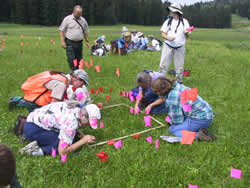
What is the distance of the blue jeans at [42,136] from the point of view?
11.9ft

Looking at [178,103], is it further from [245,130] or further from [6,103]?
[6,103]

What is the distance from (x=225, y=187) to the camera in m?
2.97

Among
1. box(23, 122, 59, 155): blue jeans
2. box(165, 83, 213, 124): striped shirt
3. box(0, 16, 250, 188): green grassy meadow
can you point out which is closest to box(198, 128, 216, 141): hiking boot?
box(0, 16, 250, 188): green grassy meadow

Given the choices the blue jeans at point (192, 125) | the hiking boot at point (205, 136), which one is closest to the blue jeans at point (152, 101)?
the blue jeans at point (192, 125)

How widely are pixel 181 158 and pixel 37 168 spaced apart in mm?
2140

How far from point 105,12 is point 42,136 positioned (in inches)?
2456

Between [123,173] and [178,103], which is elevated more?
[178,103]

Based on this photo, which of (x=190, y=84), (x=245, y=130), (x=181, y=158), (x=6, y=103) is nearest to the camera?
(x=181, y=158)

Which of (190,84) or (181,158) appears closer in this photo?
(181,158)

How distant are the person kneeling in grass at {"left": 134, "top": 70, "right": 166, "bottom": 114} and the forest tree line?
55.7 metres

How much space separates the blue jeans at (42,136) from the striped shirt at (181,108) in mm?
2082

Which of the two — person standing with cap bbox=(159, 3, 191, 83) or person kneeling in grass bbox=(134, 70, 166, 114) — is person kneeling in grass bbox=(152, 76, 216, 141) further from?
person standing with cap bbox=(159, 3, 191, 83)

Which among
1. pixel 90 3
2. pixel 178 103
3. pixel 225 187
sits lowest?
pixel 225 187

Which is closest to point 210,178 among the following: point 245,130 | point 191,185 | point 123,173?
point 191,185
